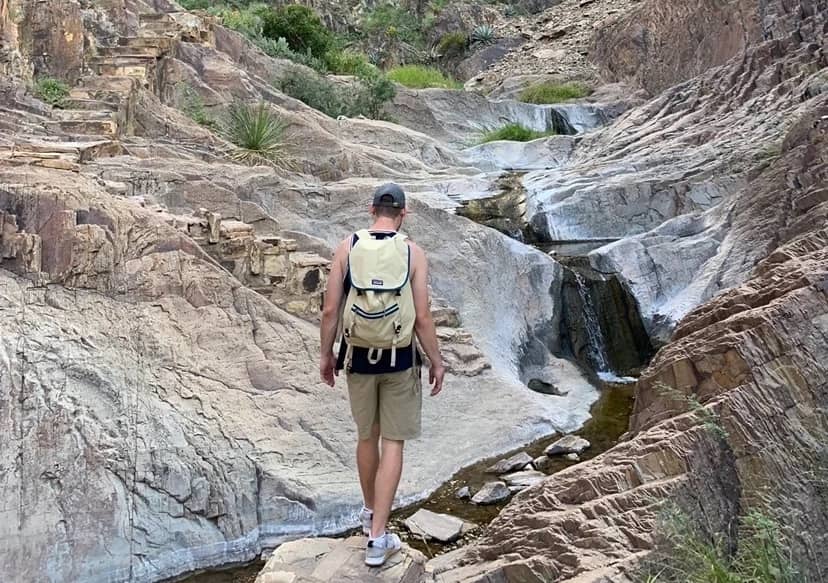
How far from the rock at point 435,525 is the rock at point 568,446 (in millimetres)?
1515

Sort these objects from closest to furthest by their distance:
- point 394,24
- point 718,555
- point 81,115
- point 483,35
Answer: point 718,555 < point 81,115 < point 483,35 < point 394,24

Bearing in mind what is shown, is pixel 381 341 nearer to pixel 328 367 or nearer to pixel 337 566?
pixel 328 367

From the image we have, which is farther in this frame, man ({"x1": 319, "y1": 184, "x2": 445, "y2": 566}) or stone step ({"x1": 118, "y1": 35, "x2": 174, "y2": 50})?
stone step ({"x1": 118, "y1": 35, "x2": 174, "y2": 50})

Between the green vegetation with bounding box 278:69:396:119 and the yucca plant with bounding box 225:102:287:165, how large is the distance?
201 inches

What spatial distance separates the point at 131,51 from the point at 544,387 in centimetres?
912

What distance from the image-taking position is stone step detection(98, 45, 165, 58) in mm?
12559

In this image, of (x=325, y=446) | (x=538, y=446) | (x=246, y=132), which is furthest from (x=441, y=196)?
(x=325, y=446)

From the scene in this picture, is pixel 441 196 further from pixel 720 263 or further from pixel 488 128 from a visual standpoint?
pixel 488 128

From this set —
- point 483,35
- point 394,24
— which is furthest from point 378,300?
point 394,24

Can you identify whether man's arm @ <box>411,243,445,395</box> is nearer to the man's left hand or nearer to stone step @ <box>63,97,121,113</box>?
the man's left hand

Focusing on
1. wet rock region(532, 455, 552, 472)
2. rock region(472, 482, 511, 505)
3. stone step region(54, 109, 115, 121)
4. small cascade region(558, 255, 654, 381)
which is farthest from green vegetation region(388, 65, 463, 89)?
rock region(472, 482, 511, 505)

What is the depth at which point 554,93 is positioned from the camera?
23.9 meters

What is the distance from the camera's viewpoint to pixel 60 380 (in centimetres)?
555

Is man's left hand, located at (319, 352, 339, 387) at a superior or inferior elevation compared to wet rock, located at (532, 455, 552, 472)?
superior
